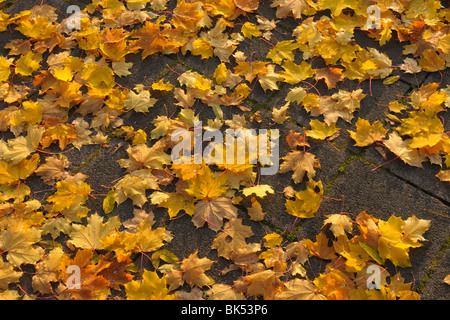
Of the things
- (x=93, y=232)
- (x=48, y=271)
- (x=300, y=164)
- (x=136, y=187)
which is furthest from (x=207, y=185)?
(x=48, y=271)

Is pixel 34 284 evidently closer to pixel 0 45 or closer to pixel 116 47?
pixel 116 47

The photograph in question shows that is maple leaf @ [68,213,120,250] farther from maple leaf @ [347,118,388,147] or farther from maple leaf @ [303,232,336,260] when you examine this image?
maple leaf @ [347,118,388,147]

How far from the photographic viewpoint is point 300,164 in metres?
2.96

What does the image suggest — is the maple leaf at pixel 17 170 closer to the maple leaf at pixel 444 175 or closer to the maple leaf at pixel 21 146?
the maple leaf at pixel 21 146

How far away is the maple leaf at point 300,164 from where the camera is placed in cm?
292

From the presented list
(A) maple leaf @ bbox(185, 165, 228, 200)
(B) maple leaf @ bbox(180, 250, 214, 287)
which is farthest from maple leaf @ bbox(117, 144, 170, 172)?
(B) maple leaf @ bbox(180, 250, 214, 287)

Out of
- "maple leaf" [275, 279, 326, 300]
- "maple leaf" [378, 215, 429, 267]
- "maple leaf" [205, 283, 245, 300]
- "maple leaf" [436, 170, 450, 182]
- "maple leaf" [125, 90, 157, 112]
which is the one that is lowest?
"maple leaf" [205, 283, 245, 300]

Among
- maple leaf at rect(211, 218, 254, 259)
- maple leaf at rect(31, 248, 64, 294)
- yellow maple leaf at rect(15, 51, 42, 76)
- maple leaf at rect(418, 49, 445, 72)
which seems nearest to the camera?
maple leaf at rect(31, 248, 64, 294)

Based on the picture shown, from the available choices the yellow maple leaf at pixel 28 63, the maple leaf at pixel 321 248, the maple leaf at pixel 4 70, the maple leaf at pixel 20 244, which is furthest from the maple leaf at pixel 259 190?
the maple leaf at pixel 4 70

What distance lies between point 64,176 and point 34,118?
59cm

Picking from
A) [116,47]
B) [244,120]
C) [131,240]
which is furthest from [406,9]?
[131,240]

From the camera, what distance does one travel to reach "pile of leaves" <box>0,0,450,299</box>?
257cm

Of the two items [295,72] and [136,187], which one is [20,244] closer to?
[136,187]
